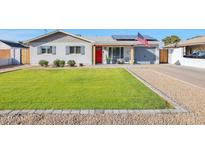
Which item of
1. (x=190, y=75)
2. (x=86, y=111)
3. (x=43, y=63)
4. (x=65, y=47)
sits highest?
(x=65, y=47)

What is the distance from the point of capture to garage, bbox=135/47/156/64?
33562mm

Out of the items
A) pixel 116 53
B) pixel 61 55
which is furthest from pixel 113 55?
pixel 61 55

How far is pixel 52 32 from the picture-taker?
98.5 ft

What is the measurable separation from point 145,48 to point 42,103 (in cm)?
2725

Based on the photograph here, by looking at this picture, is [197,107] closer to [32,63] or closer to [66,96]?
[66,96]

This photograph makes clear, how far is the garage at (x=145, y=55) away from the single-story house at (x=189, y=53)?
2601mm

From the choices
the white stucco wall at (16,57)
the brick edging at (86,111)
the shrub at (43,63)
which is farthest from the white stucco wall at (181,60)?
the brick edging at (86,111)

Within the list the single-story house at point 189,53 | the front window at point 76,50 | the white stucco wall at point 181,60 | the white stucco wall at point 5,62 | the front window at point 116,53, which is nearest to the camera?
the white stucco wall at point 181,60

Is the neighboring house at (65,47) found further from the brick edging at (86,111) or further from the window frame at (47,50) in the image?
the brick edging at (86,111)

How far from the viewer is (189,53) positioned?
30812 mm

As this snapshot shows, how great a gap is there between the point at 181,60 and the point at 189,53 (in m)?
1.21

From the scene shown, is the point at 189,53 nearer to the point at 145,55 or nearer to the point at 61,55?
the point at 145,55

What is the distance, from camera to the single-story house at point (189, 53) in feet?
85.6

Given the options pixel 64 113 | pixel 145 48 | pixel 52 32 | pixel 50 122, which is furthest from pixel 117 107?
pixel 145 48
